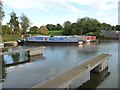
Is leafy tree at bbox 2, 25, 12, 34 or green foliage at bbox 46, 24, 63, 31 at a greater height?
green foliage at bbox 46, 24, 63, 31

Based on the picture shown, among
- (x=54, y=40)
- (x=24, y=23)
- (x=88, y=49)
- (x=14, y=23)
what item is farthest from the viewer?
(x=24, y=23)

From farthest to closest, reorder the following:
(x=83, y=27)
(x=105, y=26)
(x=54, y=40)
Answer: (x=105, y=26) → (x=83, y=27) → (x=54, y=40)

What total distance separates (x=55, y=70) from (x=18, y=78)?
252cm

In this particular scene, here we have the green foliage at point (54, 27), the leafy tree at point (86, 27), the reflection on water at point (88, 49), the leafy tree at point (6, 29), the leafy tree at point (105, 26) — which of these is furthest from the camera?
the green foliage at point (54, 27)

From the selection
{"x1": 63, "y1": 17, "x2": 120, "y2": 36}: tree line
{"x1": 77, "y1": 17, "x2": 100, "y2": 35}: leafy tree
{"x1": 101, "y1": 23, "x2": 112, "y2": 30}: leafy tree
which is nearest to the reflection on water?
{"x1": 63, "y1": 17, "x2": 120, "y2": 36}: tree line

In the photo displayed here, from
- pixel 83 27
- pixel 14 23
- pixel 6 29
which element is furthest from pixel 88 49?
pixel 83 27

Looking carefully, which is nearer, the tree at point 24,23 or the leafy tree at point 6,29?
the leafy tree at point 6,29

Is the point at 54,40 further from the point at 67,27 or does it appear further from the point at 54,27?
the point at 54,27

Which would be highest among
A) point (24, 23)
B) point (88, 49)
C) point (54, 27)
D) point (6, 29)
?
point (24, 23)

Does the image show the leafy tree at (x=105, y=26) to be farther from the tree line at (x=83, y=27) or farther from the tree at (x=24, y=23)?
the tree at (x=24, y=23)

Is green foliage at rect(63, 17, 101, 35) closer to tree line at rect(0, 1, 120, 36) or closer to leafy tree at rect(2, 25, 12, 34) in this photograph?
tree line at rect(0, 1, 120, 36)

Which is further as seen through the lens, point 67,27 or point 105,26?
point 105,26

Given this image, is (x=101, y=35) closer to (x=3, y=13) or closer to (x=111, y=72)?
(x=3, y=13)

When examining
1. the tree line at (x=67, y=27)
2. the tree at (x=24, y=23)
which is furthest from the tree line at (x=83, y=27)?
the tree at (x=24, y=23)
